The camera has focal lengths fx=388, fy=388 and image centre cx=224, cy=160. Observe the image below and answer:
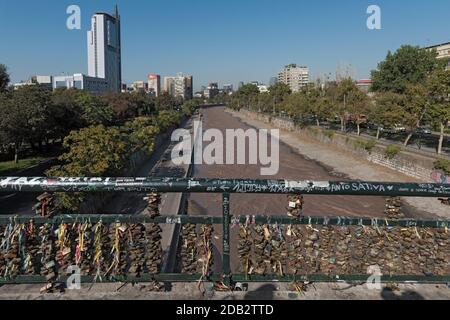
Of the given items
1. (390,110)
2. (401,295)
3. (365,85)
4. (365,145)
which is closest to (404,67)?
(390,110)

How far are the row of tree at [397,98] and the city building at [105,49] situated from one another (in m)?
74.8

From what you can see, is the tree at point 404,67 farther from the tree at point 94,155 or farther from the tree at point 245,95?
the tree at point 245,95

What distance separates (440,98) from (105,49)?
13448cm

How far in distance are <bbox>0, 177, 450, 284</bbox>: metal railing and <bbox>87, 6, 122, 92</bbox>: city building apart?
135585 millimetres

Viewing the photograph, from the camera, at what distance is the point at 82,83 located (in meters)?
134

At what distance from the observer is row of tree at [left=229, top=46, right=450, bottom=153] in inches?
1398

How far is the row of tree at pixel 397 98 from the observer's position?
3550cm

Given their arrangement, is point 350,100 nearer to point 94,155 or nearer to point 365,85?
point 94,155

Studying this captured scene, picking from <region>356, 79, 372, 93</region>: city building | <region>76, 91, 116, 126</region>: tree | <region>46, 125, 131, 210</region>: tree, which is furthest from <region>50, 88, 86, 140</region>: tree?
<region>356, 79, 372, 93</region>: city building

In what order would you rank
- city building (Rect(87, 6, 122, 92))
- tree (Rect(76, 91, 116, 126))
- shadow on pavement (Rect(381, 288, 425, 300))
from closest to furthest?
shadow on pavement (Rect(381, 288, 425, 300)) < tree (Rect(76, 91, 116, 126)) < city building (Rect(87, 6, 122, 92))

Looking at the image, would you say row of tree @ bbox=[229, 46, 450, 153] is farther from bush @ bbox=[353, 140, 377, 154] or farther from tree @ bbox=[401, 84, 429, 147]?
Result: bush @ bbox=[353, 140, 377, 154]

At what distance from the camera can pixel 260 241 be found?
3371 mm

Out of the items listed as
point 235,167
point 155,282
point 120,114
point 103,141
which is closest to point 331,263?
point 155,282

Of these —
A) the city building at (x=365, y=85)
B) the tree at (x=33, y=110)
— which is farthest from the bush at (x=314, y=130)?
the tree at (x=33, y=110)
